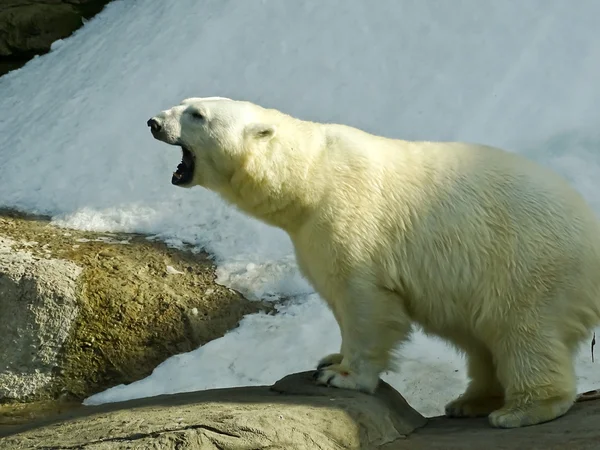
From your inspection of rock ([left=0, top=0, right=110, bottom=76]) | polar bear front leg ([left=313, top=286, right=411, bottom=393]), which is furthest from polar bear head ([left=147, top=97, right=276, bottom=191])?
rock ([left=0, top=0, right=110, bottom=76])

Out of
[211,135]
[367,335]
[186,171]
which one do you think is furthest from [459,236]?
[186,171]

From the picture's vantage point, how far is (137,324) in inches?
289

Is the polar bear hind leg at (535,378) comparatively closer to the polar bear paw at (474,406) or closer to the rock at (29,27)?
the polar bear paw at (474,406)

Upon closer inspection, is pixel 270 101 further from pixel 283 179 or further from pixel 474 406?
pixel 474 406

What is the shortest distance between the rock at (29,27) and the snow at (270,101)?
55 centimetres

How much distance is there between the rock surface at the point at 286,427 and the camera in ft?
13.6

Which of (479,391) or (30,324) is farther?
(30,324)

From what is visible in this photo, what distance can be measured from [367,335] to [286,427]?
0.93m

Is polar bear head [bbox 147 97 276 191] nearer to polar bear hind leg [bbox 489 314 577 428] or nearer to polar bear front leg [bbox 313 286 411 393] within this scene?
polar bear front leg [bbox 313 286 411 393]

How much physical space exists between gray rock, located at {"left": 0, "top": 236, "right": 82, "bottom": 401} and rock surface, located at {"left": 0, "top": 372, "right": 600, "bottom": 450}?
6.53 ft

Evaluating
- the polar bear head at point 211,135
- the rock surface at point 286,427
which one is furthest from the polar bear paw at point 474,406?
the polar bear head at point 211,135

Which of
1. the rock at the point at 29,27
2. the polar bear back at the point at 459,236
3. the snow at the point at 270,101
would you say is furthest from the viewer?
the rock at the point at 29,27

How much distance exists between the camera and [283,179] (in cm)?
521

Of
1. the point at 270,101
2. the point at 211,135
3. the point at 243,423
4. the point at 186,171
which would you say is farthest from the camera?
the point at 270,101
